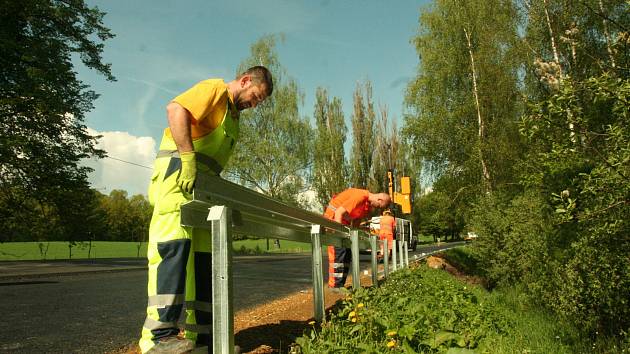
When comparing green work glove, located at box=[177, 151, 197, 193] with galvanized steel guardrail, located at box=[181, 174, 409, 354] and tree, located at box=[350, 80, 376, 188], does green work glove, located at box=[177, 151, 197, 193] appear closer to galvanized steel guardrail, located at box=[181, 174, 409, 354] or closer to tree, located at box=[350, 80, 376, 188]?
galvanized steel guardrail, located at box=[181, 174, 409, 354]

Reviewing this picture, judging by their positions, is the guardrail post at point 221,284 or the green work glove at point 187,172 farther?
the green work glove at point 187,172

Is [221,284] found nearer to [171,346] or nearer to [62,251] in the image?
[171,346]

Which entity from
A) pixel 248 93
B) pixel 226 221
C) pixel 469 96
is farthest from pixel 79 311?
pixel 469 96

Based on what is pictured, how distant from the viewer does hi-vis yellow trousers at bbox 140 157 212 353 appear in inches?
99.3

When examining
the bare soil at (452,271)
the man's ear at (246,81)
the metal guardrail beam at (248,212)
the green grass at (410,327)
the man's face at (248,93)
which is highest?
the man's ear at (246,81)

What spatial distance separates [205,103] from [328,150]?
3094cm

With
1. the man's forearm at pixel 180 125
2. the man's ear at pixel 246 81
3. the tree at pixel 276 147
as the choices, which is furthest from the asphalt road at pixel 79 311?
the tree at pixel 276 147

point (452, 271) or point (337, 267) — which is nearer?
point (337, 267)

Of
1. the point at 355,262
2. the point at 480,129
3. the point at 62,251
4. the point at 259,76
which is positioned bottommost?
the point at 62,251

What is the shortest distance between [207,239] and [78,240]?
21.1 metres

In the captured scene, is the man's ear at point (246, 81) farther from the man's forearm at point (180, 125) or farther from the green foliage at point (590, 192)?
the green foliage at point (590, 192)

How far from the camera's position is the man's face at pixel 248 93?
320 cm

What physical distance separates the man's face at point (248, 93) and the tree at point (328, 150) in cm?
3022

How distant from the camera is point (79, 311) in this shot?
5836 millimetres
